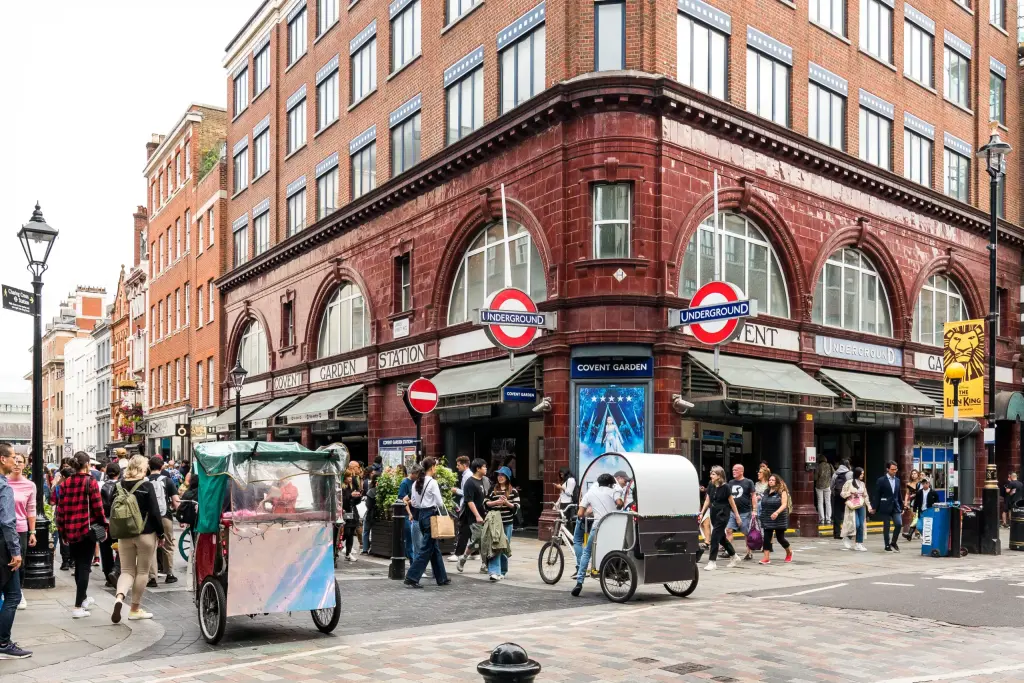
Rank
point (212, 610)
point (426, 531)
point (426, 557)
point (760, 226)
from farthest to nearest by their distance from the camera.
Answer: point (760, 226) < point (426, 531) < point (426, 557) < point (212, 610)

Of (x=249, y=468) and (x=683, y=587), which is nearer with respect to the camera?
(x=249, y=468)

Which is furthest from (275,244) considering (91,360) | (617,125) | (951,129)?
(91,360)

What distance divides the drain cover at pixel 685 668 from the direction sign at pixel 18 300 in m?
11.6

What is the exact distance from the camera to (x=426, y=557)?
15.1 metres

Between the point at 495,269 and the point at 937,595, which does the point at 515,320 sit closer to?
the point at 495,269

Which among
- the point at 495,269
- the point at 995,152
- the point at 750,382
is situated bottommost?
the point at 750,382

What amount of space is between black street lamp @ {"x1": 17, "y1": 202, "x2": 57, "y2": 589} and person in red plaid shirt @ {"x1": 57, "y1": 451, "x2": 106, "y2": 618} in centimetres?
217

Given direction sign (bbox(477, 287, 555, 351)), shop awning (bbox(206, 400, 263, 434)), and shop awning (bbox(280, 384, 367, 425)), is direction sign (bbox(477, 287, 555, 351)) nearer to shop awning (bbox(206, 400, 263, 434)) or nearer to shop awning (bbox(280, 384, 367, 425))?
shop awning (bbox(280, 384, 367, 425))

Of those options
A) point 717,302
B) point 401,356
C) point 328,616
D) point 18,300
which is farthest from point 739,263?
point 328,616

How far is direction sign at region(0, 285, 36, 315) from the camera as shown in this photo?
15820 millimetres

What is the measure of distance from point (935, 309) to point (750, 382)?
11707 millimetres

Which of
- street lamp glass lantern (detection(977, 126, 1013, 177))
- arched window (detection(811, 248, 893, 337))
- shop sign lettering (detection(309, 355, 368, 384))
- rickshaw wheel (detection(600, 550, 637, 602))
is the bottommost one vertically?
rickshaw wheel (detection(600, 550, 637, 602))

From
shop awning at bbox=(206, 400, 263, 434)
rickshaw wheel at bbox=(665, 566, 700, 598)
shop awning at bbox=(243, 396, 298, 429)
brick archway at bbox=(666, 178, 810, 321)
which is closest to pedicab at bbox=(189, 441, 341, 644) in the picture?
rickshaw wheel at bbox=(665, 566, 700, 598)

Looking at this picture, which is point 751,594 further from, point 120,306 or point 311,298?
point 120,306
